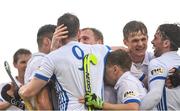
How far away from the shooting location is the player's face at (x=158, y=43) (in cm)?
572

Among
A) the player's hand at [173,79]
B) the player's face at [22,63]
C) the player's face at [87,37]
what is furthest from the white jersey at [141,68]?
the player's face at [22,63]

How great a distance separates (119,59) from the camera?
520 cm

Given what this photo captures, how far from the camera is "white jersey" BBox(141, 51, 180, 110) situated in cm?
515

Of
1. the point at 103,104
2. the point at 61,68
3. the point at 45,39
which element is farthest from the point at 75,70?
the point at 45,39

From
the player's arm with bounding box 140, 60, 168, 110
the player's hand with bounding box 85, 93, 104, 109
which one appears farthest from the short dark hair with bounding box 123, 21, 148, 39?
the player's hand with bounding box 85, 93, 104, 109

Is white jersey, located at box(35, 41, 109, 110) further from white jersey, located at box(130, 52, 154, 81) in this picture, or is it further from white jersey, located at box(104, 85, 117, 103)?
white jersey, located at box(130, 52, 154, 81)

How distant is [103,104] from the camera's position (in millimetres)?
4773

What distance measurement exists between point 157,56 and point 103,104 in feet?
4.85

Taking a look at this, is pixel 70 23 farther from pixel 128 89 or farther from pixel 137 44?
pixel 137 44

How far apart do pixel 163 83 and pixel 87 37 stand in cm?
146

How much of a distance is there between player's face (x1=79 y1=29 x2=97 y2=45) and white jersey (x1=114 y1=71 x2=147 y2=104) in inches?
43.2

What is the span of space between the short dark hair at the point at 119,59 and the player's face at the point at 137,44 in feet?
2.43

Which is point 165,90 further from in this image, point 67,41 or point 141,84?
point 67,41

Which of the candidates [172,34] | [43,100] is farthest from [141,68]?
[43,100]
